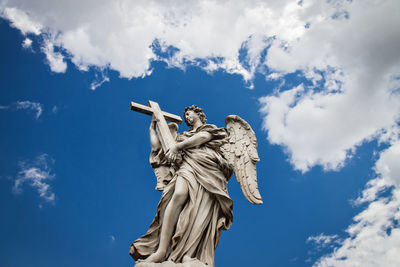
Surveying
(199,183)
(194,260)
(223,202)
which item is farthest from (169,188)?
(194,260)

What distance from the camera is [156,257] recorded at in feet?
16.9

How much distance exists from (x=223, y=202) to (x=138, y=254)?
153 centimetres

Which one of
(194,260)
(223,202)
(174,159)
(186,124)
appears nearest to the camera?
(194,260)

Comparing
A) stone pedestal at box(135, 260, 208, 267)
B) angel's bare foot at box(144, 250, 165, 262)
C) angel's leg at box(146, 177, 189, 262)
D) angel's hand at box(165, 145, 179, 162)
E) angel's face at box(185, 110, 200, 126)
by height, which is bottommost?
stone pedestal at box(135, 260, 208, 267)

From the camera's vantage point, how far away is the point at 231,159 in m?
6.50

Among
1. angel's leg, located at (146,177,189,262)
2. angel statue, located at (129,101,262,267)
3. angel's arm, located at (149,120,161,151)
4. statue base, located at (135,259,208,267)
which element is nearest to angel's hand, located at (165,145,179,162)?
angel statue, located at (129,101,262,267)

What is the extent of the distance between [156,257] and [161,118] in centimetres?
286

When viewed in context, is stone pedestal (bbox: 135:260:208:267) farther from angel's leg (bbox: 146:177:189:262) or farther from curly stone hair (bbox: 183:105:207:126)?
curly stone hair (bbox: 183:105:207:126)

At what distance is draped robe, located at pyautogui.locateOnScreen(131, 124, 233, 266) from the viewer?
17.6 feet

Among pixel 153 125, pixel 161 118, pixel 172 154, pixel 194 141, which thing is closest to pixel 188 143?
pixel 194 141

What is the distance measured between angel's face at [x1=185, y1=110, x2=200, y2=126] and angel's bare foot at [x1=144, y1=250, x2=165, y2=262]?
270 cm

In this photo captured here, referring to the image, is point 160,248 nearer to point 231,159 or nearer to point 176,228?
point 176,228

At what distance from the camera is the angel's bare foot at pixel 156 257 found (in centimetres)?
512

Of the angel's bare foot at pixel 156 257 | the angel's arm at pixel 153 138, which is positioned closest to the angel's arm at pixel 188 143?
the angel's arm at pixel 153 138
